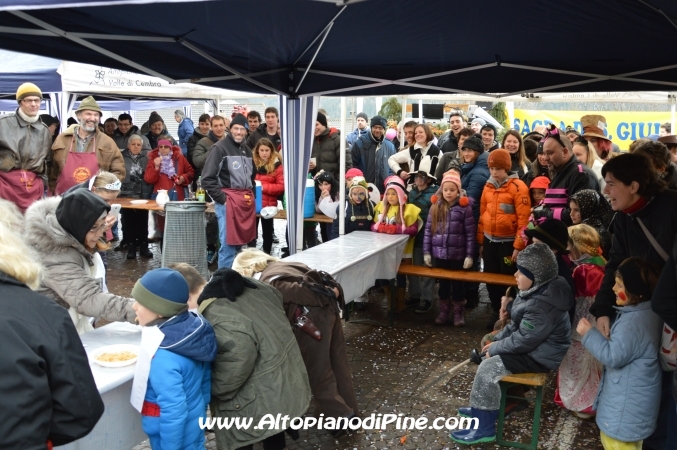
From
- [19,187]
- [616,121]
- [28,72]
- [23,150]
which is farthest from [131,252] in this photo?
[616,121]

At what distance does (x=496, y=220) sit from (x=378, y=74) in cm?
188

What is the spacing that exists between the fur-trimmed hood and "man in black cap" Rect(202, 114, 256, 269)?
4.40 metres

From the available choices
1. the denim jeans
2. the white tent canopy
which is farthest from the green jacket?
the white tent canopy

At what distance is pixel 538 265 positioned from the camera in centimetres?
438

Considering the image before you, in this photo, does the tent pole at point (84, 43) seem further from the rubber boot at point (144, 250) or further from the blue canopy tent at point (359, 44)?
the rubber boot at point (144, 250)

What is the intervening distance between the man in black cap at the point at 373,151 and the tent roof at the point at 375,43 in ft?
10.1

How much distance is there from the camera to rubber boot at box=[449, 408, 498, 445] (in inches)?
175

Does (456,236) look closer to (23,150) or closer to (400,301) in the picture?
(400,301)

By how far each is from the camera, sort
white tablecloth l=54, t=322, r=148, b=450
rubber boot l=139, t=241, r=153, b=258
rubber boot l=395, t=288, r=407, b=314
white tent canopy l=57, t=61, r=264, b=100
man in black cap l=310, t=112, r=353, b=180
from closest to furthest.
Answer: white tablecloth l=54, t=322, r=148, b=450 < rubber boot l=395, t=288, r=407, b=314 < man in black cap l=310, t=112, r=353, b=180 < rubber boot l=139, t=241, r=153, b=258 < white tent canopy l=57, t=61, r=264, b=100

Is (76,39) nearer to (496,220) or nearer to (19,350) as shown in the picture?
(19,350)

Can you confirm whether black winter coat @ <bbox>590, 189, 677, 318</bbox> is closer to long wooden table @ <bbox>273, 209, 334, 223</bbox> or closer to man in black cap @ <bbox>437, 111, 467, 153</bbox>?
long wooden table @ <bbox>273, 209, 334, 223</bbox>

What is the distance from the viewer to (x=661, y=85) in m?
5.96

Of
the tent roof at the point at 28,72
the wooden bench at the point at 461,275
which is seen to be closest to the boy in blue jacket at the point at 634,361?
the wooden bench at the point at 461,275

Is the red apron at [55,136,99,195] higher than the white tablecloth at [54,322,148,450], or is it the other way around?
the red apron at [55,136,99,195]
